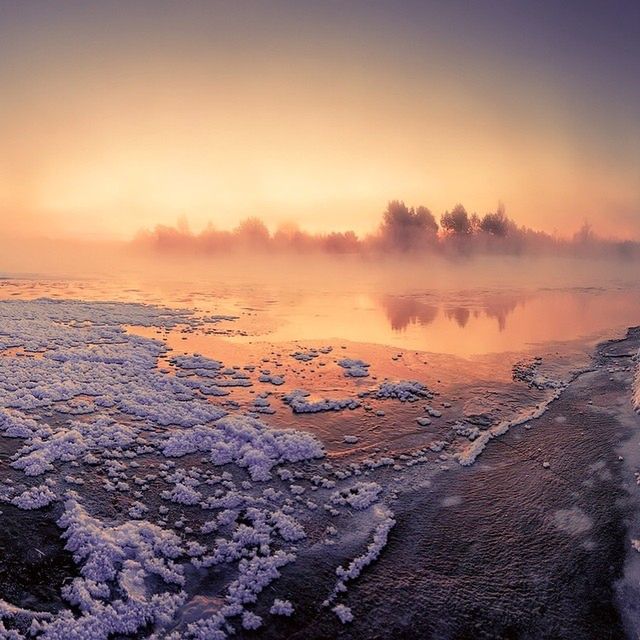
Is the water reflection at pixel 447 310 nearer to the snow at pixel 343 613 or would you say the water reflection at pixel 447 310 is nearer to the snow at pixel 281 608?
the snow at pixel 343 613

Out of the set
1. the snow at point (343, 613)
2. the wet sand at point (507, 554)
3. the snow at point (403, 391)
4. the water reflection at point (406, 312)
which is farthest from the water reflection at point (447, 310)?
the snow at point (343, 613)

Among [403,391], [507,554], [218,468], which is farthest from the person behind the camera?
[403,391]

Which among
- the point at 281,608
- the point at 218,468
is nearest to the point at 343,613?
the point at 281,608

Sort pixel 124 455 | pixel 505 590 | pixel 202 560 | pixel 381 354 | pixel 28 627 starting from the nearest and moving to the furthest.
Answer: pixel 28 627, pixel 505 590, pixel 202 560, pixel 124 455, pixel 381 354

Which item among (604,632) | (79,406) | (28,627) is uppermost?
(79,406)

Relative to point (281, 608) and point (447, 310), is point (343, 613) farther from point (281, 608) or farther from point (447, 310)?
point (447, 310)

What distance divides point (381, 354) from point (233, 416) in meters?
11.6

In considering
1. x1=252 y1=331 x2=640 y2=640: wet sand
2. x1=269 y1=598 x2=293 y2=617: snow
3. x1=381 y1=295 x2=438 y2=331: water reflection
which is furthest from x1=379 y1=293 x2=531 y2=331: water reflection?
x1=269 y1=598 x2=293 y2=617: snow

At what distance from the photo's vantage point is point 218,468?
12.0 metres

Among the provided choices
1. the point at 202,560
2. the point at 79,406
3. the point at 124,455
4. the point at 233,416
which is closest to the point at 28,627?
the point at 202,560

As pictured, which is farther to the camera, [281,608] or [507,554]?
[507,554]

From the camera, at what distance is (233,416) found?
1518 cm

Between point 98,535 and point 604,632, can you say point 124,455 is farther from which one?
point 604,632

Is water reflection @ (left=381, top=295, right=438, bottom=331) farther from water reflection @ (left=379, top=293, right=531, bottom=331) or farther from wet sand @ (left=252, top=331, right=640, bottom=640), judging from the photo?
wet sand @ (left=252, top=331, right=640, bottom=640)
